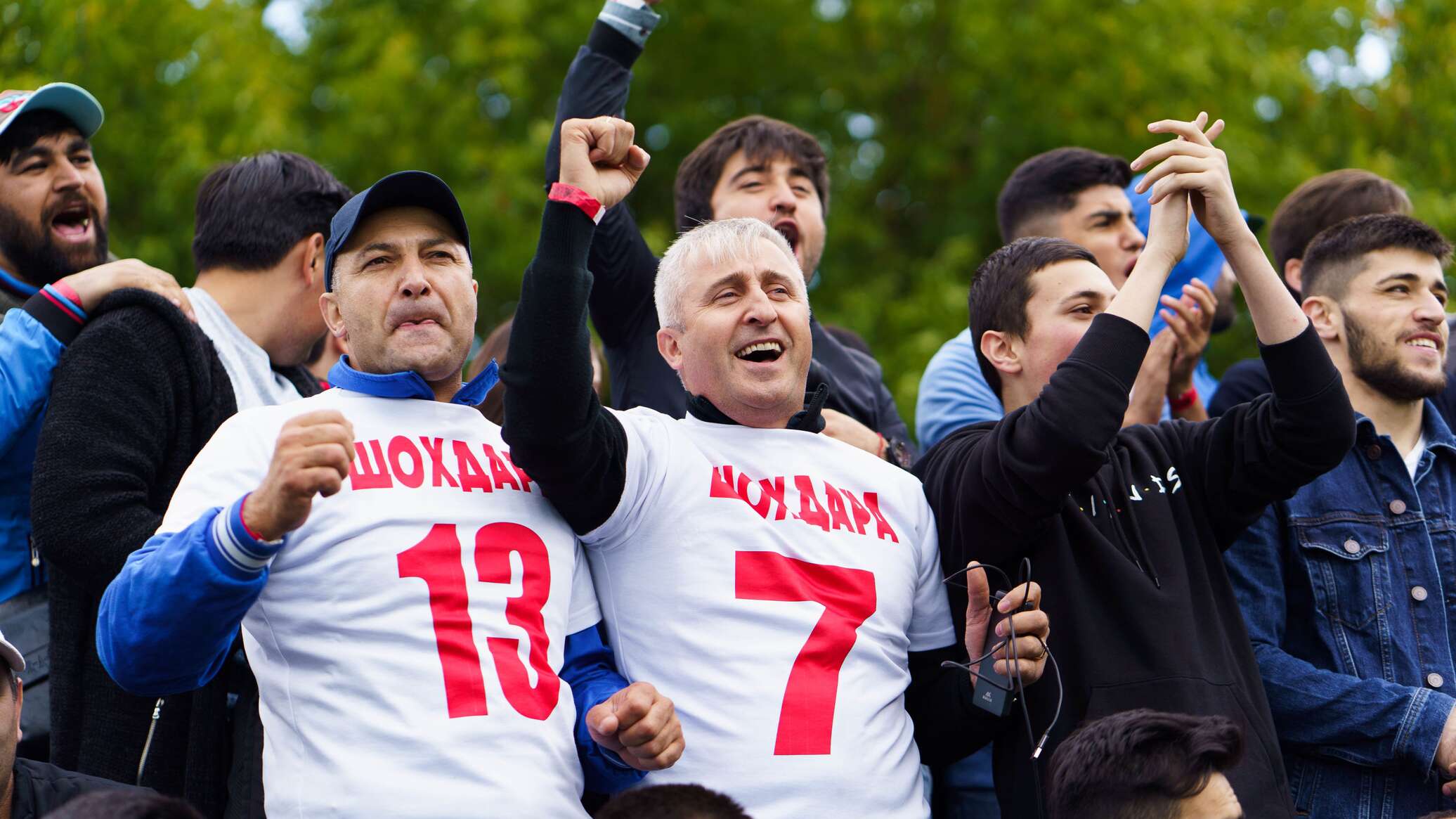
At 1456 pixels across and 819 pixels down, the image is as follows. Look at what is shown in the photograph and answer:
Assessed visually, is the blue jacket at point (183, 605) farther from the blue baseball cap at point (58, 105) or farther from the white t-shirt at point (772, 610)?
the blue baseball cap at point (58, 105)

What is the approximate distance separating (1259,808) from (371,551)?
2.16 meters

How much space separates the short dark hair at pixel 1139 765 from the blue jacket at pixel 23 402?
2743mm

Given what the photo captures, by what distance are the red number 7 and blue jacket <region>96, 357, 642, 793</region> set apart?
1.28 ft

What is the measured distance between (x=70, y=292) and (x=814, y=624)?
2.23 metres

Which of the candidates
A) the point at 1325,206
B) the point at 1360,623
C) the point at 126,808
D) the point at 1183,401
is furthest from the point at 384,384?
the point at 1325,206

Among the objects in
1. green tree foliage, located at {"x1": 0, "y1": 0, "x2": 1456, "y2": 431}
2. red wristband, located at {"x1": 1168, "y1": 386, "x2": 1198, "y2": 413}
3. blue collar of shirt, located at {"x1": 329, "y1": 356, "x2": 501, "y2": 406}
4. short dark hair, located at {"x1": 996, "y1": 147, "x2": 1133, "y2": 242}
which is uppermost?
green tree foliage, located at {"x1": 0, "y1": 0, "x2": 1456, "y2": 431}

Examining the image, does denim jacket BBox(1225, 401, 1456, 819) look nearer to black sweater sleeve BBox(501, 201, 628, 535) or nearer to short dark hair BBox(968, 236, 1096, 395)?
short dark hair BBox(968, 236, 1096, 395)

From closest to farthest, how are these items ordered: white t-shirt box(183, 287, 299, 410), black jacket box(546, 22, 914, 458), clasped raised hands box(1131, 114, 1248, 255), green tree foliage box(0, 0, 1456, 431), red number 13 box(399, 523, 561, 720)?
1. red number 13 box(399, 523, 561, 720)
2. clasped raised hands box(1131, 114, 1248, 255)
3. white t-shirt box(183, 287, 299, 410)
4. black jacket box(546, 22, 914, 458)
5. green tree foliage box(0, 0, 1456, 431)

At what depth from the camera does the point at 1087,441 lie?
3.59 metres

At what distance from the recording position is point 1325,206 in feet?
19.4

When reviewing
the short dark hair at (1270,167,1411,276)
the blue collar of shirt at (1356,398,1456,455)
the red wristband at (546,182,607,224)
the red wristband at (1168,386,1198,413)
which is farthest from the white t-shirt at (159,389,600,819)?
the short dark hair at (1270,167,1411,276)

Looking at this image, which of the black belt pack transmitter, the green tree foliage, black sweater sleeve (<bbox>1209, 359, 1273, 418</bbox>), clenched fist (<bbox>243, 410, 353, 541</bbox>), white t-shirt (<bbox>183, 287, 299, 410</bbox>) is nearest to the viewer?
clenched fist (<bbox>243, 410, 353, 541</bbox>)

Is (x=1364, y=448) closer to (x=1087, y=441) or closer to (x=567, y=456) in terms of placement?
(x=1087, y=441)

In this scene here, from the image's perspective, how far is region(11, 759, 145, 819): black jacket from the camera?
3396 mm
